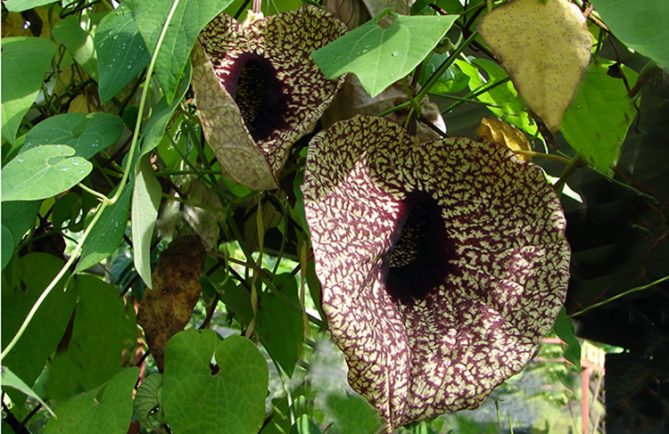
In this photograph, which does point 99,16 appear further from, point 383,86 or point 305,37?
point 383,86

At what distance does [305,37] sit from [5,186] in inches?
10.3

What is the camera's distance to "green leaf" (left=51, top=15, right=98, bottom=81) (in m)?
0.93

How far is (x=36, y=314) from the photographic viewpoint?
0.95 m

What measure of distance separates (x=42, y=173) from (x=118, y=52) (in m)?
0.12

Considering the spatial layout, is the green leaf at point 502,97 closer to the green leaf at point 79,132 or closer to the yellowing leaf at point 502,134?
the yellowing leaf at point 502,134

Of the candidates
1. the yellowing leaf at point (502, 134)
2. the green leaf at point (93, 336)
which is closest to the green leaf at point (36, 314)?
the green leaf at point (93, 336)

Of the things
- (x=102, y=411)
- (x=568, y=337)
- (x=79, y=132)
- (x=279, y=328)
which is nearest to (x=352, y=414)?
(x=279, y=328)

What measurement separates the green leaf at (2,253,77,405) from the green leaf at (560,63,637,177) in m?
0.52

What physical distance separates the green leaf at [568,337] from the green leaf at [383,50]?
42 centimetres

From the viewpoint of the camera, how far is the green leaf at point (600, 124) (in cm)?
81

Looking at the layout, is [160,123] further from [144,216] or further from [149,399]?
[149,399]

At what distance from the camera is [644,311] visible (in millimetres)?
1312

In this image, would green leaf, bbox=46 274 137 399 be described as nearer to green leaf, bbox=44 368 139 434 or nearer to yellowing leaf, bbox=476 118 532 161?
green leaf, bbox=44 368 139 434

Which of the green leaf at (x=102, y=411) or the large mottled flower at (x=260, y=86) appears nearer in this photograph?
the large mottled flower at (x=260, y=86)
